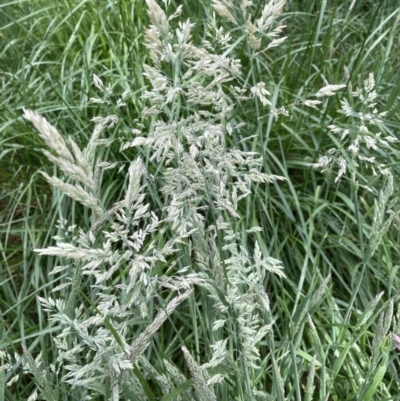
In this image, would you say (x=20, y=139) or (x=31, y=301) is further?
(x=20, y=139)

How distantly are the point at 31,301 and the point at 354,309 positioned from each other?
3.57ft

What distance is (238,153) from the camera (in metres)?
1.00

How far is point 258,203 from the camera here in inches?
75.0

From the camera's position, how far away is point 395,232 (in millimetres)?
1912

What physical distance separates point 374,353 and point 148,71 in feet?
2.13

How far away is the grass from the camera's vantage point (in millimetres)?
1493

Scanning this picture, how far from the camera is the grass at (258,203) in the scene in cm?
149

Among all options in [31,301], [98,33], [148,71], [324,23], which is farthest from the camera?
[324,23]

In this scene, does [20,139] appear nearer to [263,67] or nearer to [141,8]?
[141,8]

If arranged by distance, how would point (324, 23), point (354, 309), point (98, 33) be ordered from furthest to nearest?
point (324, 23) → point (98, 33) → point (354, 309)

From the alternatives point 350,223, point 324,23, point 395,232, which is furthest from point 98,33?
point 395,232

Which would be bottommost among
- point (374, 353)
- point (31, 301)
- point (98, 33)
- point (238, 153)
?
point (31, 301)

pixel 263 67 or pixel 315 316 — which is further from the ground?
pixel 263 67

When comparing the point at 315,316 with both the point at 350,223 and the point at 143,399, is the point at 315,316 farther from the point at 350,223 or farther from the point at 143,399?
the point at 143,399
